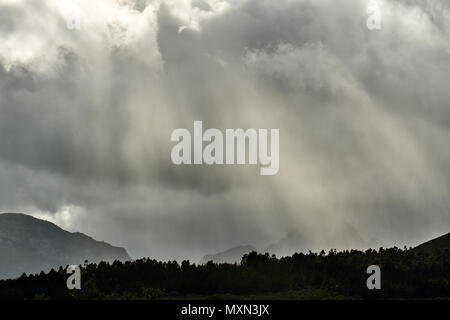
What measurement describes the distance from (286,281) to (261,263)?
1510cm

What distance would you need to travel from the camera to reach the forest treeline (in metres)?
101

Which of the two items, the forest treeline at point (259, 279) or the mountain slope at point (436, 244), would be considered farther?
the mountain slope at point (436, 244)

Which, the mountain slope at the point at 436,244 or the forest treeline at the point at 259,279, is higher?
the mountain slope at the point at 436,244

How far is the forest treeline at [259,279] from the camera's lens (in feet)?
332

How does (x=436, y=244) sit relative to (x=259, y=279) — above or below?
above

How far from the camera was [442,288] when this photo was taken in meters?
105

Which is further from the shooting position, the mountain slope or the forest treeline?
the mountain slope

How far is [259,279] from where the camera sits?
10900cm

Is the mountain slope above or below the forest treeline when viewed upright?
above

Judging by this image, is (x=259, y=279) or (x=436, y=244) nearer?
(x=259, y=279)
